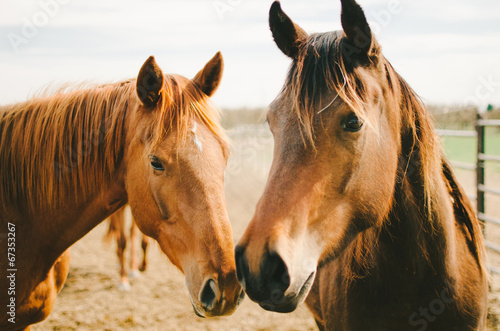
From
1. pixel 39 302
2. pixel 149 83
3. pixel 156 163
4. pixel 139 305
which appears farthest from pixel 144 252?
pixel 149 83

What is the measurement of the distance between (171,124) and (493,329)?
13.8 feet

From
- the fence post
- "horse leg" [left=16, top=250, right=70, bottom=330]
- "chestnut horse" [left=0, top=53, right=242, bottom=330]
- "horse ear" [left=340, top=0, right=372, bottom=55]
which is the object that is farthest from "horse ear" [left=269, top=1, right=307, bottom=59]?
A: the fence post

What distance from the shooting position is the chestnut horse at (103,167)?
7.43ft

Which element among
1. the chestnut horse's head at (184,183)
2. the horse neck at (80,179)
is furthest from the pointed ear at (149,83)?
the horse neck at (80,179)

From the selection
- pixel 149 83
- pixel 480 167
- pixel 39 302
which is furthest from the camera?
pixel 480 167

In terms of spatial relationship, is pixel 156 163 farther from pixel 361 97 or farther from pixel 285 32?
pixel 361 97

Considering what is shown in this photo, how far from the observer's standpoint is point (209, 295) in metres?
2.07

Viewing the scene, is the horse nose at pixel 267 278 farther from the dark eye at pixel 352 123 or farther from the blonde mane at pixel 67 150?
the blonde mane at pixel 67 150

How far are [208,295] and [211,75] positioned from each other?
5.15 feet

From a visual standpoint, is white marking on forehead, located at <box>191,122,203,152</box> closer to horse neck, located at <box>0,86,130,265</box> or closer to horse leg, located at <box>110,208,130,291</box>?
horse neck, located at <box>0,86,130,265</box>

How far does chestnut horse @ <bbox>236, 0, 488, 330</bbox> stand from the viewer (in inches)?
60.5

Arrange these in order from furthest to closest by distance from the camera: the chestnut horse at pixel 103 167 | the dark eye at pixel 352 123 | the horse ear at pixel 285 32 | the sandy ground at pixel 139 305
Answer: the sandy ground at pixel 139 305
the chestnut horse at pixel 103 167
the horse ear at pixel 285 32
the dark eye at pixel 352 123

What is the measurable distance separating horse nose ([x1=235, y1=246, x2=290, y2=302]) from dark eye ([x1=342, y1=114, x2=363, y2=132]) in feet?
2.25

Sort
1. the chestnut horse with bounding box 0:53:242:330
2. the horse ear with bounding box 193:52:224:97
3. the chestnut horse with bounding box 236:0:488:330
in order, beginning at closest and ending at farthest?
the chestnut horse with bounding box 236:0:488:330, the chestnut horse with bounding box 0:53:242:330, the horse ear with bounding box 193:52:224:97
